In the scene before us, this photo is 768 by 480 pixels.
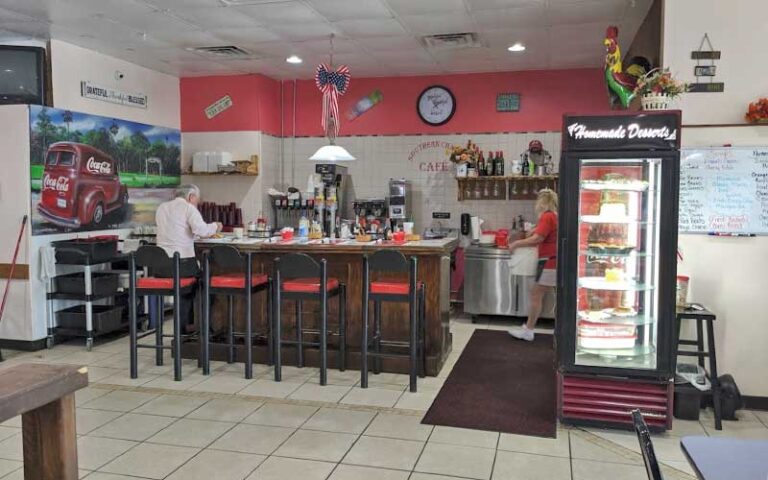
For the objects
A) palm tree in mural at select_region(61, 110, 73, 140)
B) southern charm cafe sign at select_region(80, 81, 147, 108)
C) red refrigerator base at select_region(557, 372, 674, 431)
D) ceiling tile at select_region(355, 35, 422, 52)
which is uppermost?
ceiling tile at select_region(355, 35, 422, 52)

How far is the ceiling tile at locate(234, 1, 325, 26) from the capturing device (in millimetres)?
5707

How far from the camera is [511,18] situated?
6062mm

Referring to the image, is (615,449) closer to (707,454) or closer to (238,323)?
(707,454)

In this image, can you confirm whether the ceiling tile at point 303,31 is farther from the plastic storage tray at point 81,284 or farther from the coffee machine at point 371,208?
the plastic storage tray at point 81,284

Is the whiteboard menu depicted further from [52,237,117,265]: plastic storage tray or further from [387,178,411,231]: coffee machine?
[52,237,117,265]: plastic storage tray

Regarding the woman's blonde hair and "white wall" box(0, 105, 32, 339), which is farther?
the woman's blonde hair

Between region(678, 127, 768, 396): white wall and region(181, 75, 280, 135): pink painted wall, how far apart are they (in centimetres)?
578

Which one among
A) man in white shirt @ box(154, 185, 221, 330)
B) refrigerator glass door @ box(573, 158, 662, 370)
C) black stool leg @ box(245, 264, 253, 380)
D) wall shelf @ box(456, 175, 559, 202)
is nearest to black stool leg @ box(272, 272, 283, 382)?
black stool leg @ box(245, 264, 253, 380)

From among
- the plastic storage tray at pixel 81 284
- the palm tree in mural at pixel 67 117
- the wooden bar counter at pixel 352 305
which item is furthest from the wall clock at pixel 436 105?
the plastic storage tray at pixel 81 284

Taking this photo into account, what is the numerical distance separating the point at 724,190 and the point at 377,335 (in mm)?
2926

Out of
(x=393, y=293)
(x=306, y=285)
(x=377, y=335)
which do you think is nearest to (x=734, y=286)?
(x=393, y=293)

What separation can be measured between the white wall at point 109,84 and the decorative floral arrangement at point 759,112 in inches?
259

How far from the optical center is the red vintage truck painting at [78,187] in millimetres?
6598

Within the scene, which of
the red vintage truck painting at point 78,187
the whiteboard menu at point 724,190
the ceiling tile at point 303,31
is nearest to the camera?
the whiteboard menu at point 724,190
